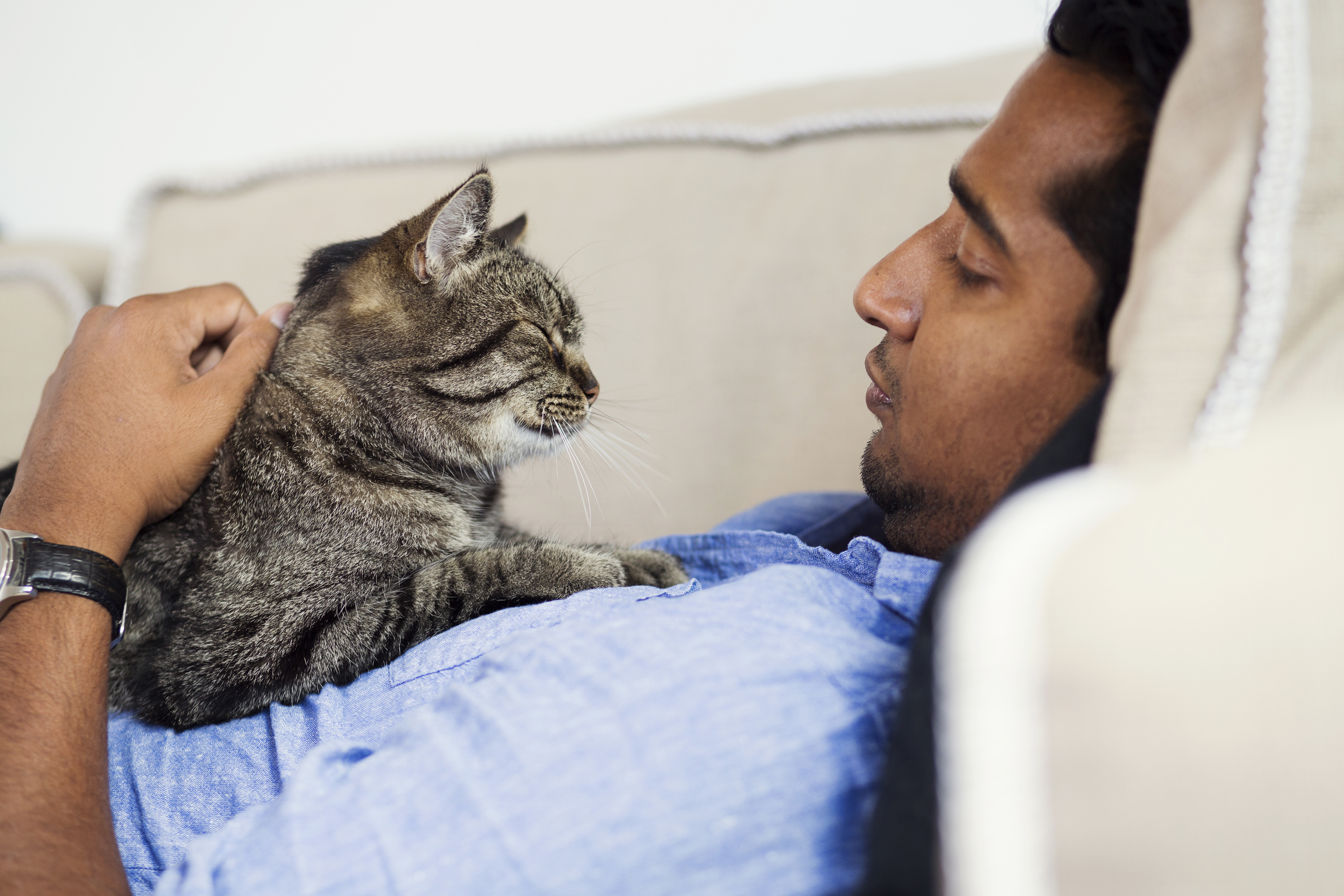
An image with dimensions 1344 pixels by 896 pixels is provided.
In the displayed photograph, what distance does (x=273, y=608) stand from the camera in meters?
0.87

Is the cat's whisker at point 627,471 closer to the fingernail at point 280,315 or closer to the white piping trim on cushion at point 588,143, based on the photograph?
the fingernail at point 280,315

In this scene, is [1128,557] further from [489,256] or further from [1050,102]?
[489,256]

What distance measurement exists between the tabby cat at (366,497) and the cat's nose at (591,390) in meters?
0.03

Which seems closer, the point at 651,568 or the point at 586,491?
the point at 651,568

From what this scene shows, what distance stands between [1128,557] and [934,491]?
0.43m

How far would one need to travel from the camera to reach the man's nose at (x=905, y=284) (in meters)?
0.83

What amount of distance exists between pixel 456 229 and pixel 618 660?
65cm

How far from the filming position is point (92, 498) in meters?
0.82

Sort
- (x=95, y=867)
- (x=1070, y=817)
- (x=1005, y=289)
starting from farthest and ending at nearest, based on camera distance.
Result: (x=1005, y=289)
(x=95, y=867)
(x=1070, y=817)

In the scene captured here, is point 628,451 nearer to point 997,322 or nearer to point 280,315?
point 280,315

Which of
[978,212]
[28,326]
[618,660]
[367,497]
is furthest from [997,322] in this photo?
[28,326]

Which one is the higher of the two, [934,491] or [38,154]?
[38,154]

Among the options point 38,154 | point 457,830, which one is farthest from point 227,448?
point 38,154

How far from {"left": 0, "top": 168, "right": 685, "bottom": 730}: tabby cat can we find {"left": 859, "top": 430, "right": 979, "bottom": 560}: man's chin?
0.88 ft
